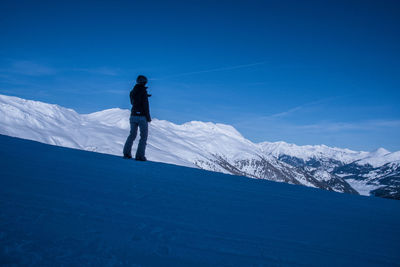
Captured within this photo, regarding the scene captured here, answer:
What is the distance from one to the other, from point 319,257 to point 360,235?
174cm

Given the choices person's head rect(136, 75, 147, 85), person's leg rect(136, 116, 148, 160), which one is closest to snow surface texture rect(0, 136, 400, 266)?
person's leg rect(136, 116, 148, 160)

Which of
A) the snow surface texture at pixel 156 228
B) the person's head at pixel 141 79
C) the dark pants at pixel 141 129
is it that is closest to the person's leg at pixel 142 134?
the dark pants at pixel 141 129

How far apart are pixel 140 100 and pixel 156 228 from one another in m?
7.81

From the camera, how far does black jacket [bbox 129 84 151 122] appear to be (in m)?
10.3

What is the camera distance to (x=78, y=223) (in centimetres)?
289

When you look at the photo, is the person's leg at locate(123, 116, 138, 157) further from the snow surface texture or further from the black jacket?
the snow surface texture

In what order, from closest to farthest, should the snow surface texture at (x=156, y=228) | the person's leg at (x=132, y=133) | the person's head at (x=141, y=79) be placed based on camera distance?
1. the snow surface texture at (x=156, y=228)
2. the person's head at (x=141, y=79)
3. the person's leg at (x=132, y=133)

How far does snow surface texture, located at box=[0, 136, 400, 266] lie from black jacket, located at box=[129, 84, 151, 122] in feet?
16.7

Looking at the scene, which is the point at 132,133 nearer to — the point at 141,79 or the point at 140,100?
the point at 140,100

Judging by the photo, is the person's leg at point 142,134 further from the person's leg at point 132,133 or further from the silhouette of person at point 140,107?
the person's leg at point 132,133

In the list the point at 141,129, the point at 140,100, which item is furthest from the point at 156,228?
the point at 140,100

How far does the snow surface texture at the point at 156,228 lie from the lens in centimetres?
242

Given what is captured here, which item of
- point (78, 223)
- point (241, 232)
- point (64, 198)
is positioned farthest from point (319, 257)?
point (64, 198)

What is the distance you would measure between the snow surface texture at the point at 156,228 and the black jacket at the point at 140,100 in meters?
5.09
